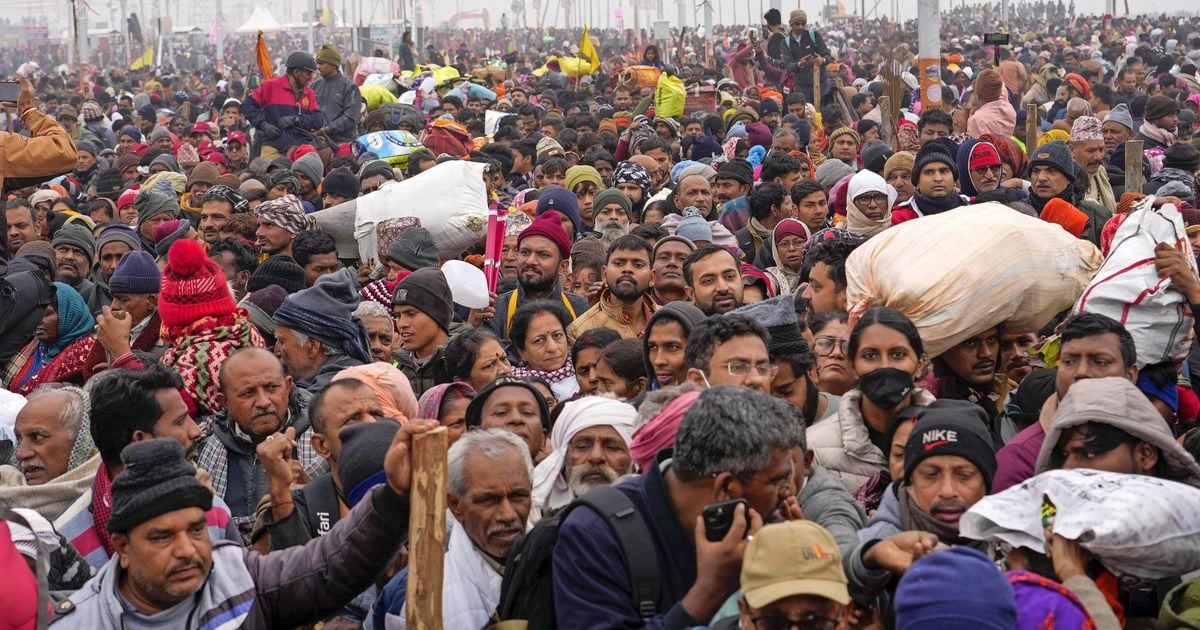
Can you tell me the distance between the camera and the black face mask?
4.54 metres

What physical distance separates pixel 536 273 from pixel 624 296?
0.75 metres

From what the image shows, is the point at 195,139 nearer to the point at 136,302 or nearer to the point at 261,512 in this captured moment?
the point at 136,302

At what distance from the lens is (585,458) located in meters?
4.31

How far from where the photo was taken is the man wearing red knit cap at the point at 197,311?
18.6 feet

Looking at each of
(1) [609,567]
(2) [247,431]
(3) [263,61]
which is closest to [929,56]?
(3) [263,61]

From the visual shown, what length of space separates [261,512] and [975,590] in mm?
2240

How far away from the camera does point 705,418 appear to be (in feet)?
11.0

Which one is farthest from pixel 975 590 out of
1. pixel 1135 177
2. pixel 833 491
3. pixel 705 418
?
pixel 1135 177

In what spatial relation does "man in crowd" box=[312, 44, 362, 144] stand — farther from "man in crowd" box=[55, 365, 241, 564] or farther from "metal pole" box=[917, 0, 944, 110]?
"man in crowd" box=[55, 365, 241, 564]

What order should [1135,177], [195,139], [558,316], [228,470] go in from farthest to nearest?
[195,139] < [1135,177] < [558,316] < [228,470]

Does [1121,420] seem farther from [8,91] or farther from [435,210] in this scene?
[8,91]

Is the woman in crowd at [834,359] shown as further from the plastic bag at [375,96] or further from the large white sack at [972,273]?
the plastic bag at [375,96]

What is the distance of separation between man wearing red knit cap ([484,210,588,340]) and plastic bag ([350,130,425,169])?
5.15m

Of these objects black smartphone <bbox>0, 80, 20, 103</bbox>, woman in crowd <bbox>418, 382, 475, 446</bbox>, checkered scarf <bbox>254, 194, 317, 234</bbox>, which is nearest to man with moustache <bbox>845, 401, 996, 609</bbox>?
woman in crowd <bbox>418, 382, 475, 446</bbox>
